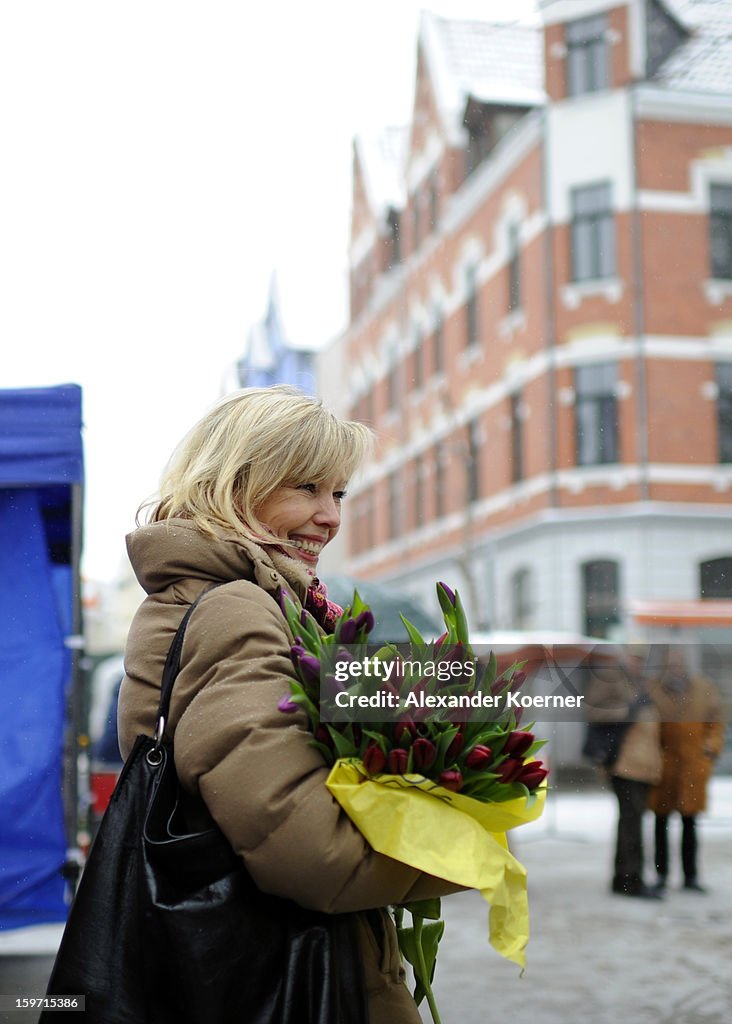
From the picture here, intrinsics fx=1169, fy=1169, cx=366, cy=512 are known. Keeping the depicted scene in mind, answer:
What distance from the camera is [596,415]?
8.02 feet

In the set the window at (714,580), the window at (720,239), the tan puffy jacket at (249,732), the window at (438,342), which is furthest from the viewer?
the window at (438,342)

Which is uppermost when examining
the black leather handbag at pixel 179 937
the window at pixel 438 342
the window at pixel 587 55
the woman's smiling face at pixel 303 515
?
the window at pixel 587 55

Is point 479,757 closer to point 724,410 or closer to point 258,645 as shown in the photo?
point 258,645

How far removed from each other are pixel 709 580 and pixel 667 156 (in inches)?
32.3

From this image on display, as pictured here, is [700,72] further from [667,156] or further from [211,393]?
[211,393]

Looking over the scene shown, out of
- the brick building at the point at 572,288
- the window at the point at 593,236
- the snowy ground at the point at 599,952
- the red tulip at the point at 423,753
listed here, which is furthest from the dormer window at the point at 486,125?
the red tulip at the point at 423,753

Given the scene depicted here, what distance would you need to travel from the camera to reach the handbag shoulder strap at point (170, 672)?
1.25m

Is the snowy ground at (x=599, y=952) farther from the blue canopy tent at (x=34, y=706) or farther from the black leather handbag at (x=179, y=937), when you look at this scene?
the black leather handbag at (x=179, y=937)

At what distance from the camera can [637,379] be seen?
2.50 metres

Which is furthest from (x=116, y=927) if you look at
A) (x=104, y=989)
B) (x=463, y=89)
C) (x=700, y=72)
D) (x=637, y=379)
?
(x=700, y=72)

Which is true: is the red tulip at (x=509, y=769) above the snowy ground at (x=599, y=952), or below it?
above

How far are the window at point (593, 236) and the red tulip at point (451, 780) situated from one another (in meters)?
1.40

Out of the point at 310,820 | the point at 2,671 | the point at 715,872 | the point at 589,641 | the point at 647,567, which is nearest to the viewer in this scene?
the point at 310,820

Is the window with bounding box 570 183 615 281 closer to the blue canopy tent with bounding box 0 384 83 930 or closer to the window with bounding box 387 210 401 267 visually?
the window with bounding box 387 210 401 267
